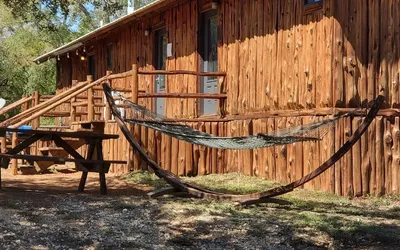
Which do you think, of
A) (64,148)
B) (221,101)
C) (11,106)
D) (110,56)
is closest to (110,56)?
(110,56)

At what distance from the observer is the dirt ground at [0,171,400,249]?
17.9 feet

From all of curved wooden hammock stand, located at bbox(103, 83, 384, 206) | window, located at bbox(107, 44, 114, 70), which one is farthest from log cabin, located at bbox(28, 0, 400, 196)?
window, located at bbox(107, 44, 114, 70)

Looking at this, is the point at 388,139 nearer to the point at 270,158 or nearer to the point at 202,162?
the point at 270,158

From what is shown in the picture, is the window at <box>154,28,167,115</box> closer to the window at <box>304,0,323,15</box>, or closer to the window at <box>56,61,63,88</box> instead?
the window at <box>304,0,323,15</box>

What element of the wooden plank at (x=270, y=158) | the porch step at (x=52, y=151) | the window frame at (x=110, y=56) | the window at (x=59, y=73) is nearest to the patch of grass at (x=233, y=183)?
the wooden plank at (x=270, y=158)

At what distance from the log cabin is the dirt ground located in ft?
4.62

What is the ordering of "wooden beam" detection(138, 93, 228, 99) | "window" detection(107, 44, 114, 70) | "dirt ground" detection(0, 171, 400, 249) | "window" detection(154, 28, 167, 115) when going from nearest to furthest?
"dirt ground" detection(0, 171, 400, 249) < "wooden beam" detection(138, 93, 228, 99) < "window" detection(154, 28, 167, 115) < "window" detection(107, 44, 114, 70)

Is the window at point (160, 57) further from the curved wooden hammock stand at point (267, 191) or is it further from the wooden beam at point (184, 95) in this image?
the curved wooden hammock stand at point (267, 191)

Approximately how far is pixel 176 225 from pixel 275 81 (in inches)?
180

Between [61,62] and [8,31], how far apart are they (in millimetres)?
20356

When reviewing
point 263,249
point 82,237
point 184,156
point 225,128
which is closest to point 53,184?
point 184,156

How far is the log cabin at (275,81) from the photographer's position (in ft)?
28.1

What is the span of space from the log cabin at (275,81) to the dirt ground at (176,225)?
55.5 inches

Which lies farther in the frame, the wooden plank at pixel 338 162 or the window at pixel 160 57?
the window at pixel 160 57
